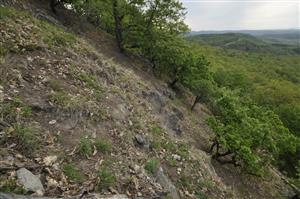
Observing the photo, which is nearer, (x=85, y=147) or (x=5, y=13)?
(x=85, y=147)

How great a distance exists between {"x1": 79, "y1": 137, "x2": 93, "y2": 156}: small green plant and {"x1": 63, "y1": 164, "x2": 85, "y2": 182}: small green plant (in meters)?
0.64

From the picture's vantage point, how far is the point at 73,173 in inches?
268

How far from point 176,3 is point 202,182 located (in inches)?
675

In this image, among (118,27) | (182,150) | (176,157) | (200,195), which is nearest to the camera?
(200,195)

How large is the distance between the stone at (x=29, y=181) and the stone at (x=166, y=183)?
3665mm

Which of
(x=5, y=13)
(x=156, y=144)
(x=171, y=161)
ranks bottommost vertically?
(x=171, y=161)

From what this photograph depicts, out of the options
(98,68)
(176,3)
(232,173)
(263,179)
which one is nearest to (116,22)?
(176,3)

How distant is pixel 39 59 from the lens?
10.4 m

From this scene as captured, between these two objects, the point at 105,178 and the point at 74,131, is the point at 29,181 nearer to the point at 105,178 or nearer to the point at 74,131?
the point at 105,178

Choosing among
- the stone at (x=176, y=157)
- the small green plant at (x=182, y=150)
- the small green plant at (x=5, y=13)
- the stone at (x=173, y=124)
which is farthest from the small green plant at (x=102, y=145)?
the stone at (x=173, y=124)

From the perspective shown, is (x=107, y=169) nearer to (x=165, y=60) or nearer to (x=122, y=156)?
(x=122, y=156)

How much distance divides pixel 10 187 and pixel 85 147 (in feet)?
7.84

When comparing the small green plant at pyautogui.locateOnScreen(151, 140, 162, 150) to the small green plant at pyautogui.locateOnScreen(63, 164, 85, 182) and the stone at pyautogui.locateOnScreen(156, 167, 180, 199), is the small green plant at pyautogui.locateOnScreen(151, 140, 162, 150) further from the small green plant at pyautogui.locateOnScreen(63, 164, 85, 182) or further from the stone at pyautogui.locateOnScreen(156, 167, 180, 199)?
the small green plant at pyautogui.locateOnScreen(63, 164, 85, 182)

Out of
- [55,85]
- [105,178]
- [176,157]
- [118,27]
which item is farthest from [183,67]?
[105,178]
